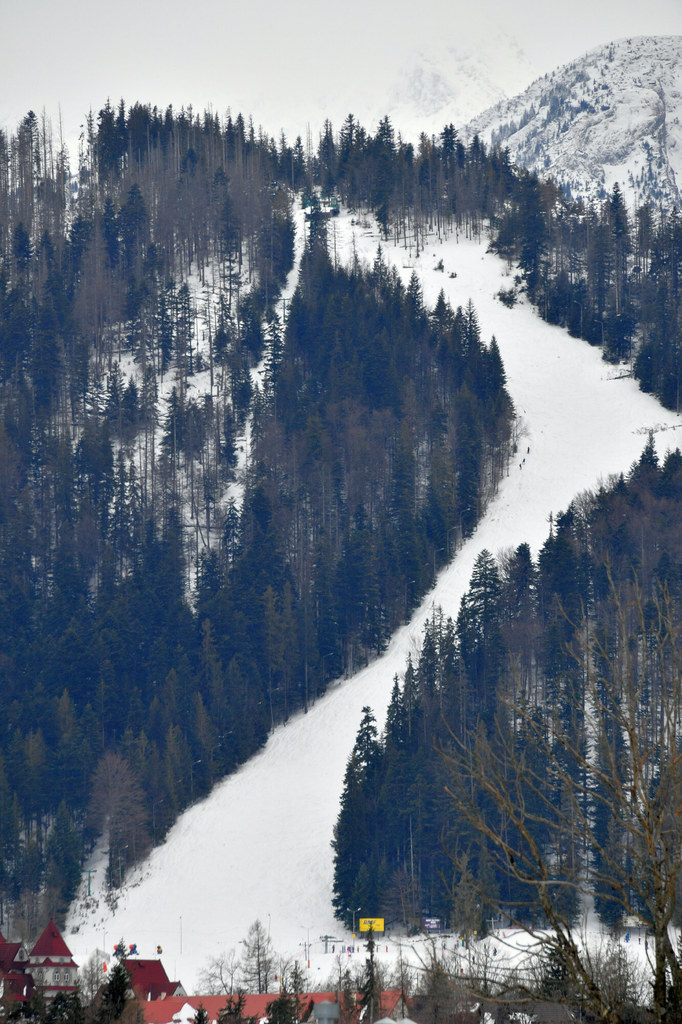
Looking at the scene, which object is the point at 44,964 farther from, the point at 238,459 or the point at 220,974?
the point at 238,459

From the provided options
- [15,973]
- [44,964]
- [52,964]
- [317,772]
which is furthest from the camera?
[317,772]

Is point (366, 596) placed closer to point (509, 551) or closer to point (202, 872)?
point (509, 551)

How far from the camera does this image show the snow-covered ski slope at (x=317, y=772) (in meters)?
Answer: 67.6

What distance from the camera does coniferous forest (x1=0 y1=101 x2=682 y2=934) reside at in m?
82.4

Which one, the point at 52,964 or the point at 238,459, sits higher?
the point at 238,459

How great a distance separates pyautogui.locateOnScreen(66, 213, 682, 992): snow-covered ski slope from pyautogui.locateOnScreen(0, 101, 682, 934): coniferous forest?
2.19m

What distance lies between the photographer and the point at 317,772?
7944 cm

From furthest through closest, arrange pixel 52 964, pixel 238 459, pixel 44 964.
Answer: pixel 238 459
pixel 52 964
pixel 44 964

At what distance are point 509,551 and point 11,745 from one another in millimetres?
38541

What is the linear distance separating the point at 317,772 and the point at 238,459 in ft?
139

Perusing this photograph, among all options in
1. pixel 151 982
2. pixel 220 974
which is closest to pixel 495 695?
pixel 220 974

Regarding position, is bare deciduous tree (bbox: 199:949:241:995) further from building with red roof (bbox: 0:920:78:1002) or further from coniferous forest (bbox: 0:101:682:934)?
coniferous forest (bbox: 0:101:682:934)

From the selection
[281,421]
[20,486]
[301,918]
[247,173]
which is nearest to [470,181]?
[247,173]

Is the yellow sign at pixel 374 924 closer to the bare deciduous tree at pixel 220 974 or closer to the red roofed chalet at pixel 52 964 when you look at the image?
the bare deciduous tree at pixel 220 974
